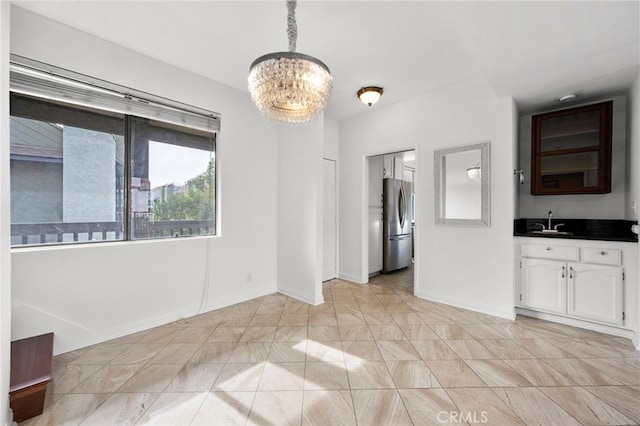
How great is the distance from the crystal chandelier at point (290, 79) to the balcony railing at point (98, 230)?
5.98 feet

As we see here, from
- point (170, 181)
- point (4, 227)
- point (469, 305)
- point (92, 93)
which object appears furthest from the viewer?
point (469, 305)

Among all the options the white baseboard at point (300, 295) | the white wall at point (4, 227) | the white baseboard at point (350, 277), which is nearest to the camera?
the white wall at point (4, 227)

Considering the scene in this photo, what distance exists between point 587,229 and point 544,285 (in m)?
0.90

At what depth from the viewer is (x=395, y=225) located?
4824 mm

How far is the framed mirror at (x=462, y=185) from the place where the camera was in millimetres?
2996

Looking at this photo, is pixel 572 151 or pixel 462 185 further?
pixel 462 185

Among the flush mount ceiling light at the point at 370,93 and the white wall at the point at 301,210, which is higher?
the flush mount ceiling light at the point at 370,93

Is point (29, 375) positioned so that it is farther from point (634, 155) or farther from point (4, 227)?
point (634, 155)

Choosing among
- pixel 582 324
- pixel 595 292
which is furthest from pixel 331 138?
pixel 582 324

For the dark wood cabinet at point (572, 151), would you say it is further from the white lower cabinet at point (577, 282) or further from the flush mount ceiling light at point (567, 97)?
the white lower cabinet at point (577, 282)

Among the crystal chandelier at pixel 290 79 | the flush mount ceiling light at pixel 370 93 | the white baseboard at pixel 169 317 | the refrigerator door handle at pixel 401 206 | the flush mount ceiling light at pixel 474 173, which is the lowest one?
the white baseboard at pixel 169 317


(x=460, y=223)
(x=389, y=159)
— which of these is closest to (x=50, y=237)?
(x=460, y=223)

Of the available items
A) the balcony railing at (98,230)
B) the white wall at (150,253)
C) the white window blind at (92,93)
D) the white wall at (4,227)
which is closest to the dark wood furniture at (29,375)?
the white wall at (4,227)

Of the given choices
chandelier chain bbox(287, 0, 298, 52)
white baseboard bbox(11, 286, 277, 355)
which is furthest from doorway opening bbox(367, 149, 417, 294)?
white baseboard bbox(11, 286, 277, 355)
